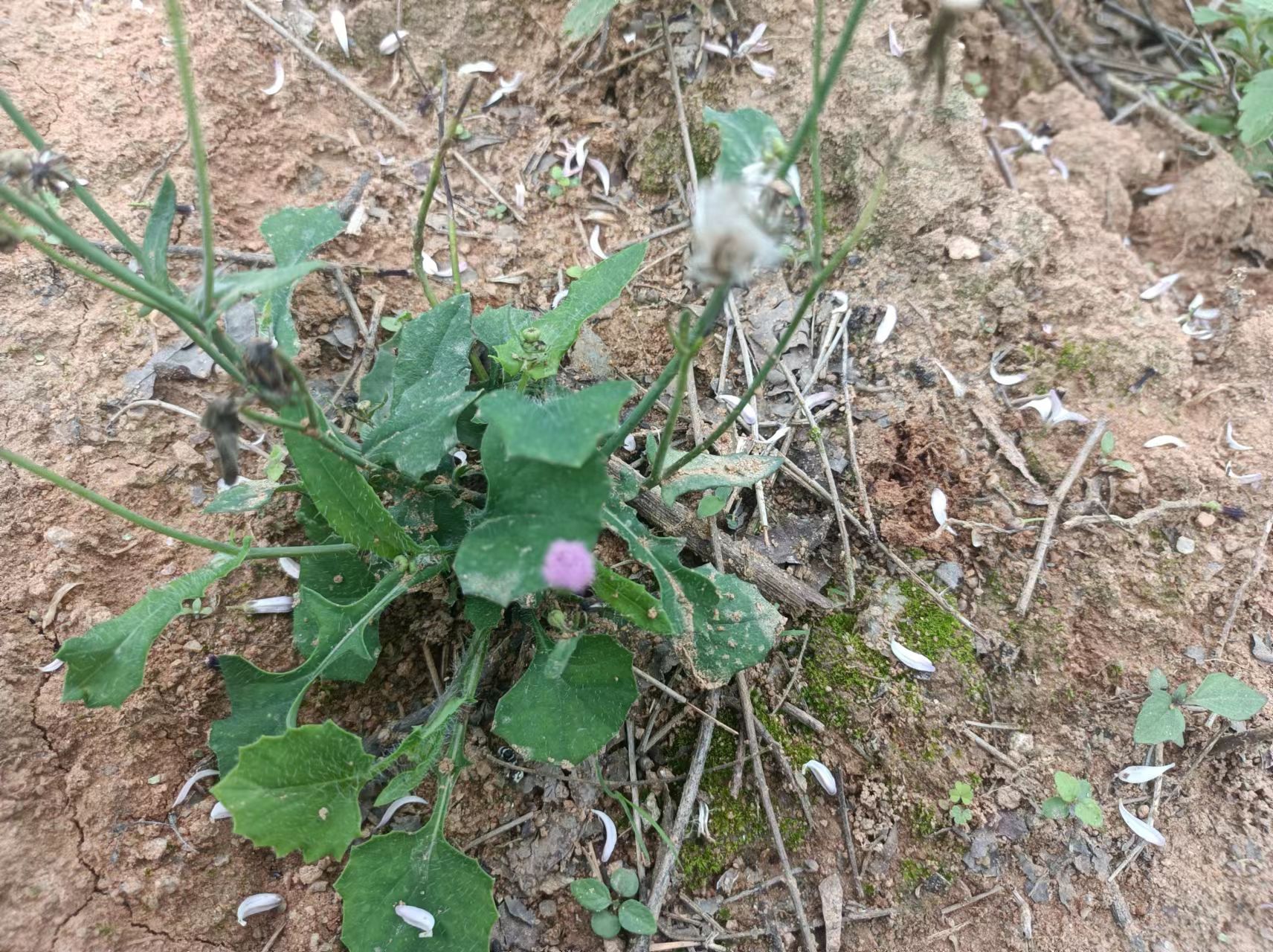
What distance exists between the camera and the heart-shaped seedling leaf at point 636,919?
5.07 feet

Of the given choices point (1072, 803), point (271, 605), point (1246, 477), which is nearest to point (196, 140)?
point (271, 605)

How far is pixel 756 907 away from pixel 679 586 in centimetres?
71

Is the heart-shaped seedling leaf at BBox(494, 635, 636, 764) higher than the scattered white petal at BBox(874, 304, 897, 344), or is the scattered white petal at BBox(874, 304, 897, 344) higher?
the scattered white petal at BBox(874, 304, 897, 344)

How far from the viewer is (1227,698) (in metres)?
1.67

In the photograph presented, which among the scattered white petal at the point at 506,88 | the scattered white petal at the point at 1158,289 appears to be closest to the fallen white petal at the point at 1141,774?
the scattered white petal at the point at 1158,289

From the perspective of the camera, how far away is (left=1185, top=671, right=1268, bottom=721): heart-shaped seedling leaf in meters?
1.64

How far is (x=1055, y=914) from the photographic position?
159cm

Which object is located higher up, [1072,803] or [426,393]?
[426,393]

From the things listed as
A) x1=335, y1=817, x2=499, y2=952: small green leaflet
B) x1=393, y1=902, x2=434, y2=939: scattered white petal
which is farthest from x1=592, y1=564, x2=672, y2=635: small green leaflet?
x1=393, y1=902, x2=434, y2=939: scattered white petal

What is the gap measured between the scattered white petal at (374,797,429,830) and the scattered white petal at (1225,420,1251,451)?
217 centimetres

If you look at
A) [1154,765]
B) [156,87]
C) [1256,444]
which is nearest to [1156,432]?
[1256,444]

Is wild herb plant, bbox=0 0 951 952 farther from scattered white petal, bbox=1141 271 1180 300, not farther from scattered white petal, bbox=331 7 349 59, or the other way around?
scattered white petal, bbox=1141 271 1180 300

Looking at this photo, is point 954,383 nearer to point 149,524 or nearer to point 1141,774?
point 1141,774

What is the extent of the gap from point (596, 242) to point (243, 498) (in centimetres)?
122
